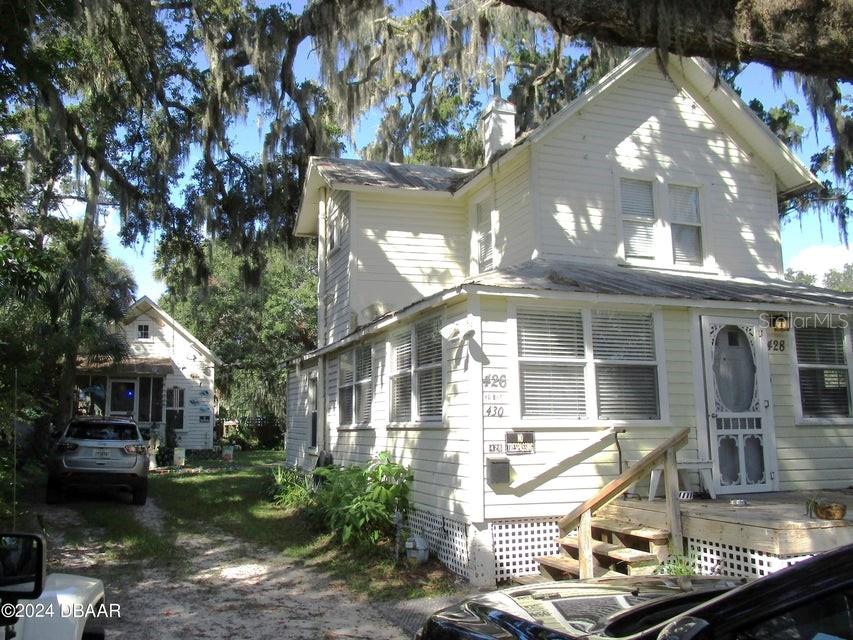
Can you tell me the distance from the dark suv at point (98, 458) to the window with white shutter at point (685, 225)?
1038 centimetres

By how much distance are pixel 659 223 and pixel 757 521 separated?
6.15 m

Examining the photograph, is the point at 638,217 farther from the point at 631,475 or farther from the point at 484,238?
the point at 631,475

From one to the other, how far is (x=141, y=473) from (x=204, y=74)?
9.93 meters

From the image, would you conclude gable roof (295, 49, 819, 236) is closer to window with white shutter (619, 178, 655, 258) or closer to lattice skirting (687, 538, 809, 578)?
window with white shutter (619, 178, 655, 258)

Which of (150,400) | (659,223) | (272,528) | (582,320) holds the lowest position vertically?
(272,528)

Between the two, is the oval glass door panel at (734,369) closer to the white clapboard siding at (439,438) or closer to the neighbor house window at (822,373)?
the neighbor house window at (822,373)

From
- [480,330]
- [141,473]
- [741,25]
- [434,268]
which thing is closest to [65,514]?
[141,473]

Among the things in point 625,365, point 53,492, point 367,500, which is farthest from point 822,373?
point 53,492

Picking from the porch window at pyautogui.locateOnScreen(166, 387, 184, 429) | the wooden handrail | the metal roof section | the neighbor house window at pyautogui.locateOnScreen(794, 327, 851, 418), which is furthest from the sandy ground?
the porch window at pyautogui.locateOnScreen(166, 387, 184, 429)

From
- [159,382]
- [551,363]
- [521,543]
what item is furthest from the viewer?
[159,382]

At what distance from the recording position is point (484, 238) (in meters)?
13.2

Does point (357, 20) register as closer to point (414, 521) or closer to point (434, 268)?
point (434, 268)

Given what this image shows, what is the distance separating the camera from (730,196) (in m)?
12.1

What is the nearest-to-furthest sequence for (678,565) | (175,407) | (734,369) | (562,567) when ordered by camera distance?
(678,565) < (562,567) < (734,369) < (175,407)
